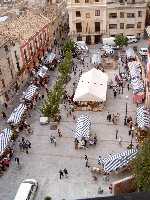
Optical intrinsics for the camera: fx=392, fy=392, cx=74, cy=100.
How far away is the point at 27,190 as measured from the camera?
117ft

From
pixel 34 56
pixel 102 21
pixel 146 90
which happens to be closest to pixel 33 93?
pixel 34 56

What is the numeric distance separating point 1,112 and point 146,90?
18520 mm

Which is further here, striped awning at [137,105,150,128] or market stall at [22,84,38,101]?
market stall at [22,84,38,101]

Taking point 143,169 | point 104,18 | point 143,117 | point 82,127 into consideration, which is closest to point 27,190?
point 82,127

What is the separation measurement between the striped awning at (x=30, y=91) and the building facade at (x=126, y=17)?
2410 centimetres

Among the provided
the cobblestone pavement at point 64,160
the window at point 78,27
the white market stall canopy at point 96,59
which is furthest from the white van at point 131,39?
the cobblestone pavement at point 64,160

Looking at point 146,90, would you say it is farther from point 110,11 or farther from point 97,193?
point 110,11

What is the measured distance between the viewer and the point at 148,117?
148 feet

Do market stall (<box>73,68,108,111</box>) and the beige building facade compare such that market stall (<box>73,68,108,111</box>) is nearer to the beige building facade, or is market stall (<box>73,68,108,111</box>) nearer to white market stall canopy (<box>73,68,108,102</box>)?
white market stall canopy (<box>73,68,108,102</box>)

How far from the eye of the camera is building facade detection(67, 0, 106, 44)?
6938cm

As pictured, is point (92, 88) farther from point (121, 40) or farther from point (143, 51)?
point (121, 40)

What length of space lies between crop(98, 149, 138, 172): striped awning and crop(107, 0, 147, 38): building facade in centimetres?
3729

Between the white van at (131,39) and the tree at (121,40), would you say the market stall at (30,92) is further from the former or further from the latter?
the white van at (131,39)

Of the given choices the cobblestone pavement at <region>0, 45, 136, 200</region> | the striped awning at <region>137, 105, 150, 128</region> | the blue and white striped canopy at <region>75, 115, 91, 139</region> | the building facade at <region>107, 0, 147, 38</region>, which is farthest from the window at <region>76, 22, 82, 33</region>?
the blue and white striped canopy at <region>75, 115, 91, 139</region>
